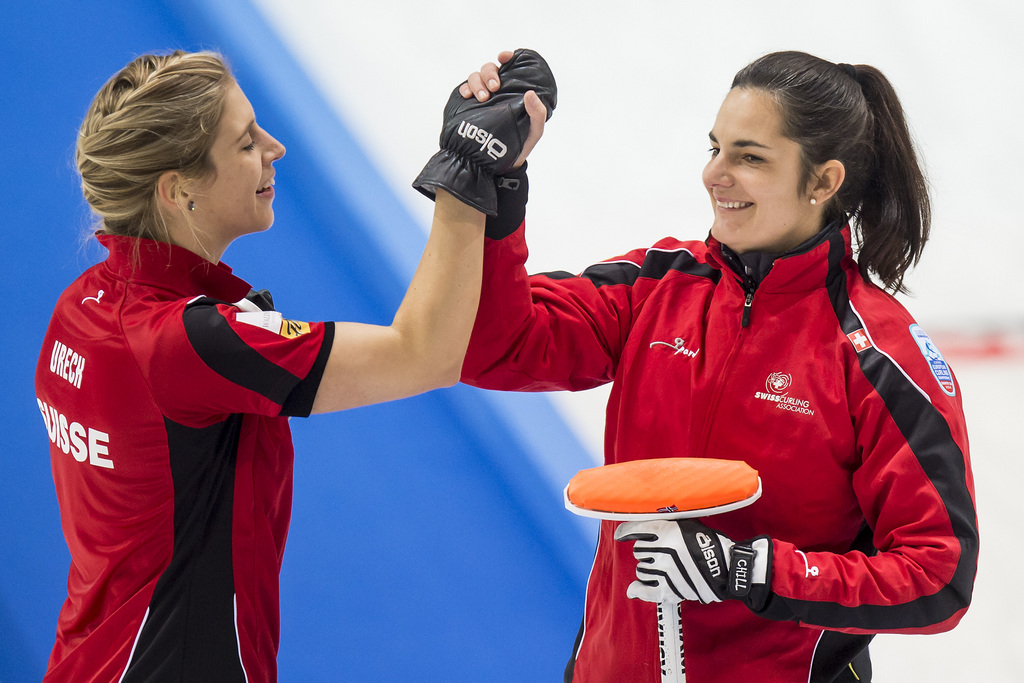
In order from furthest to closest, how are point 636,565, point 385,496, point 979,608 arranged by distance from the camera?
point 385,496, point 979,608, point 636,565

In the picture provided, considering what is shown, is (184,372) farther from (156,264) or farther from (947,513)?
(947,513)

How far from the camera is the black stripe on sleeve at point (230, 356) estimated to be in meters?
1.32

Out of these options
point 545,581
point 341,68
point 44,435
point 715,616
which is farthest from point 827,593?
point 341,68

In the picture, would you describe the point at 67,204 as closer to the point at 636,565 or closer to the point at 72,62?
the point at 72,62

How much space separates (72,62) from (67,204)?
483mm

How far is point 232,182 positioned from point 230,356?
31 cm

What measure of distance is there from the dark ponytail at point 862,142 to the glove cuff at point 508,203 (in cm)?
41

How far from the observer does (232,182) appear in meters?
1.48

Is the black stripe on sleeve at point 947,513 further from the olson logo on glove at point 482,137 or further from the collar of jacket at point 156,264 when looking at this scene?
the collar of jacket at point 156,264

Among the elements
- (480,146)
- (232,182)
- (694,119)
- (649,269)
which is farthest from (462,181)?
(694,119)

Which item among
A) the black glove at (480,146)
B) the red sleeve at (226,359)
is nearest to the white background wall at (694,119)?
the black glove at (480,146)

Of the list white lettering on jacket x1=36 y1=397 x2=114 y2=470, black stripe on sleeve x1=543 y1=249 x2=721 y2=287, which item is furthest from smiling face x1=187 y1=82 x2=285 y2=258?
black stripe on sleeve x1=543 y1=249 x2=721 y2=287

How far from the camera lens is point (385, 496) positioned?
3082 mm

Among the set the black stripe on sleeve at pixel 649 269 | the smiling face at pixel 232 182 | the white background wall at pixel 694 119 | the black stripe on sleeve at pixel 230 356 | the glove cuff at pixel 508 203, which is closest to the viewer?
the black stripe on sleeve at pixel 230 356
